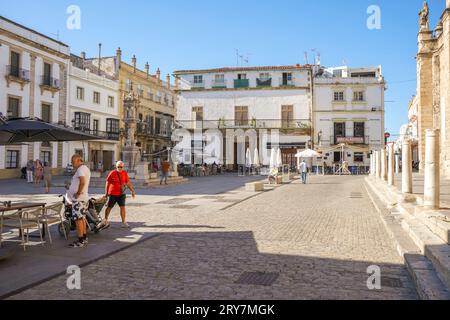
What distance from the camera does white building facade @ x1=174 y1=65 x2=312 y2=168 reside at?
4141 centimetres

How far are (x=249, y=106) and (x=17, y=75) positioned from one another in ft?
74.5

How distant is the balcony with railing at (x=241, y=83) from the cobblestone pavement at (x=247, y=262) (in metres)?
34.3

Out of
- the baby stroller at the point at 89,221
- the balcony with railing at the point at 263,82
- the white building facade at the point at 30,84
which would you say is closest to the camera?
the baby stroller at the point at 89,221

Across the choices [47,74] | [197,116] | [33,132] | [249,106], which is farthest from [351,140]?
[33,132]

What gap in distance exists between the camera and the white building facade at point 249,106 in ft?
136

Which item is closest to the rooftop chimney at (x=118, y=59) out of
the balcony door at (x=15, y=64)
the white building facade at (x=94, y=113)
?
the white building facade at (x=94, y=113)

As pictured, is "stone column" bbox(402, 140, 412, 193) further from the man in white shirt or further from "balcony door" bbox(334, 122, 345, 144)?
"balcony door" bbox(334, 122, 345, 144)

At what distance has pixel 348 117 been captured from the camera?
40.1 metres

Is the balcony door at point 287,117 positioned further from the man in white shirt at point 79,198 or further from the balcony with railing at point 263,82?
the man in white shirt at point 79,198

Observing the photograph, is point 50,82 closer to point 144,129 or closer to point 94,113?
point 94,113

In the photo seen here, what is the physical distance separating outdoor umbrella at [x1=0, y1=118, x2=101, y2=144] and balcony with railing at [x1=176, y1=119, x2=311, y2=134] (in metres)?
33.0

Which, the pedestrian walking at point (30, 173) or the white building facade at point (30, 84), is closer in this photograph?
the pedestrian walking at point (30, 173)

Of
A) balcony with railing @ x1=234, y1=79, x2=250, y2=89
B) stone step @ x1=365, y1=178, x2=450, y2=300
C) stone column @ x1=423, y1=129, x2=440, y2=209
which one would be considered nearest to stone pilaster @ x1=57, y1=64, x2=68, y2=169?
balcony with railing @ x1=234, y1=79, x2=250, y2=89

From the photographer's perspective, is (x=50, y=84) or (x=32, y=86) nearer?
(x=32, y=86)
